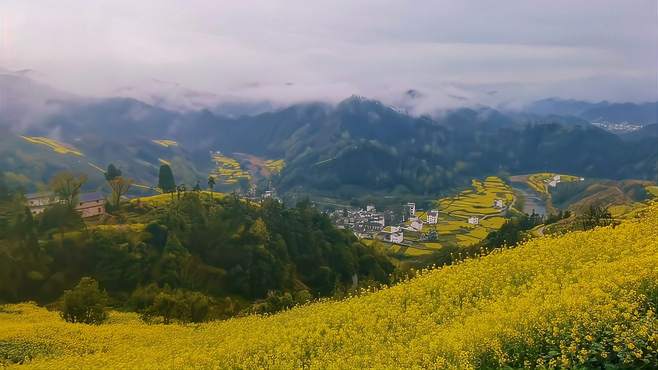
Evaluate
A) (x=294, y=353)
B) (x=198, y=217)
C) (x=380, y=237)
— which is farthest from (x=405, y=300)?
(x=380, y=237)

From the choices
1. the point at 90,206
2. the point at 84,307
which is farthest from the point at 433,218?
the point at 84,307

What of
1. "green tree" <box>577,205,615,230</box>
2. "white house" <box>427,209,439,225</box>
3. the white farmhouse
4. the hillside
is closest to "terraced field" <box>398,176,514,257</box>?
the white farmhouse

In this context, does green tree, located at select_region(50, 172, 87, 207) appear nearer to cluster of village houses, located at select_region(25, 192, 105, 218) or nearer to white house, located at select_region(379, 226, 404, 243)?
cluster of village houses, located at select_region(25, 192, 105, 218)

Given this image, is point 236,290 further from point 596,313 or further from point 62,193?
point 596,313

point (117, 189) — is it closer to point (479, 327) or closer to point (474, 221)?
point (479, 327)

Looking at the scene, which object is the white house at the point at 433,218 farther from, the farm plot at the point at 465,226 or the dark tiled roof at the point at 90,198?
the dark tiled roof at the point at 90,198

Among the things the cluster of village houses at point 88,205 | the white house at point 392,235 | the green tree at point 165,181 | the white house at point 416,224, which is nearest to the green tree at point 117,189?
the cluster of village houses at point 88,205
